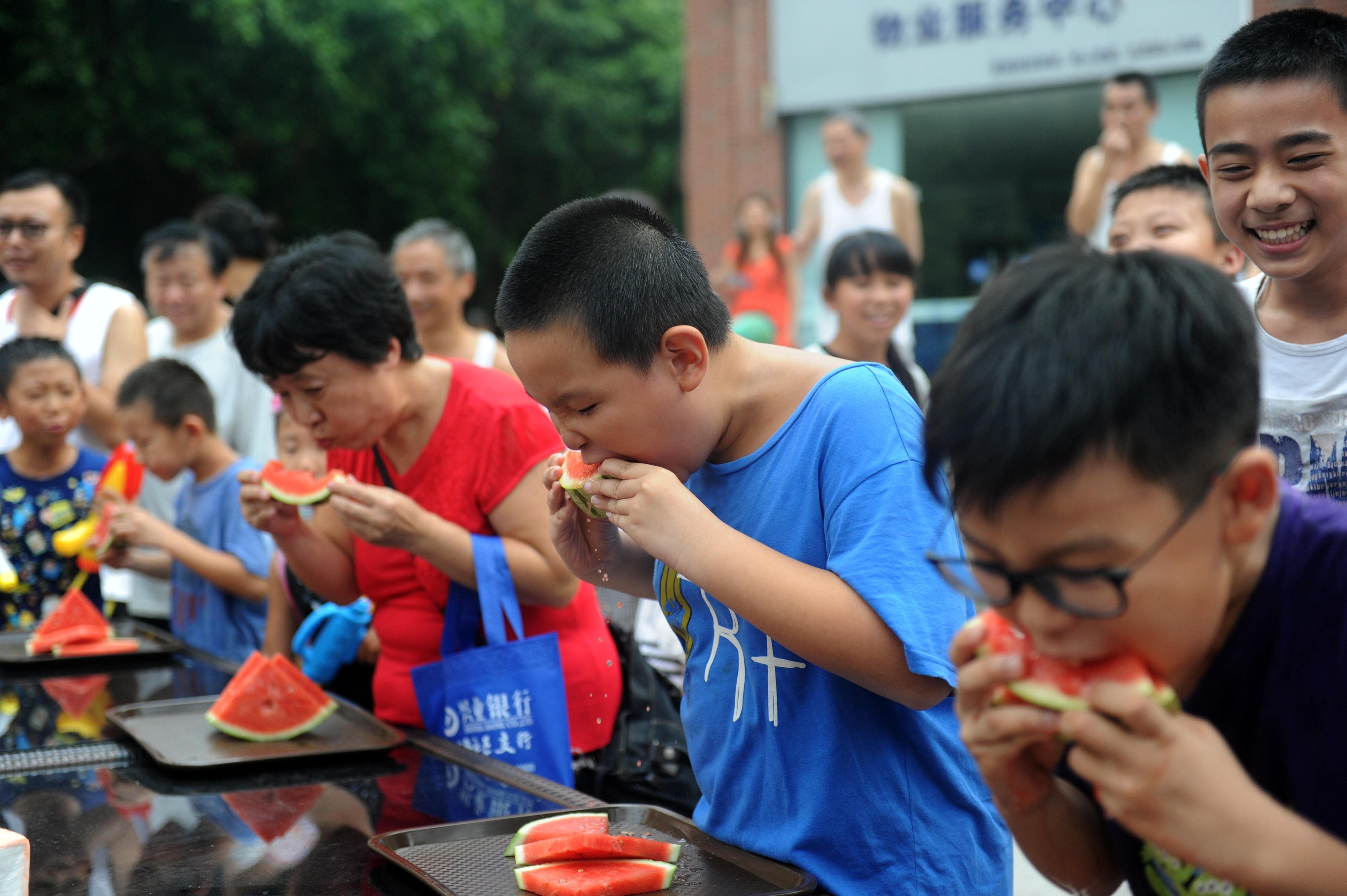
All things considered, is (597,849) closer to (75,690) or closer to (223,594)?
(75,690)

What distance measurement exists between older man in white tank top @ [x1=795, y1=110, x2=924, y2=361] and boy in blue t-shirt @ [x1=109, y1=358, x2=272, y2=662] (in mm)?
4968

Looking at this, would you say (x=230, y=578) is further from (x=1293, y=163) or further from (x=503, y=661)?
(x=1293, y=163)

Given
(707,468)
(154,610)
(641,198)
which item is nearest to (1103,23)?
(641,198)

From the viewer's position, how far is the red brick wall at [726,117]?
14.8 metres

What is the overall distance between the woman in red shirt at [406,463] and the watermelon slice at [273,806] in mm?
679

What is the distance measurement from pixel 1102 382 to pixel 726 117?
573 inches

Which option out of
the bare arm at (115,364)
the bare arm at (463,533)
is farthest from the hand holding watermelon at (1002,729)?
the bare arm at (115,364)

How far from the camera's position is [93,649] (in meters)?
4.27

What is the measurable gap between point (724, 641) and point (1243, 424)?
1092 millimetres

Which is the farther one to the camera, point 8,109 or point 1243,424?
point 8,109

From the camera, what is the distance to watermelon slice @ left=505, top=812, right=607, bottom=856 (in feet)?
6.88

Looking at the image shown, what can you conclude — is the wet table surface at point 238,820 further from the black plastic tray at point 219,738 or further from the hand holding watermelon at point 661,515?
the hand holding watermelon at point 661,515

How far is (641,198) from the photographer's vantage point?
5.63m

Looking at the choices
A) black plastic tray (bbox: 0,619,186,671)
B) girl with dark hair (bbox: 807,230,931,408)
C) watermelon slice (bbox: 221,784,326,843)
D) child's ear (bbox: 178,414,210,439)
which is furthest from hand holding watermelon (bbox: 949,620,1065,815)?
child's ear (bbox: 178,414,210,439)
